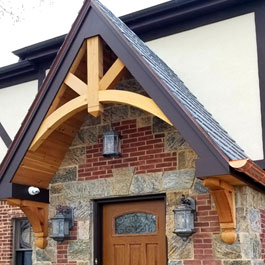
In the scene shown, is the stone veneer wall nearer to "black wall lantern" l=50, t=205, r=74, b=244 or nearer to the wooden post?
"black wall lantern" l=50, t=205, r=74, b=244

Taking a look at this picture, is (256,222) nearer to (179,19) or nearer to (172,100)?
(172,100)

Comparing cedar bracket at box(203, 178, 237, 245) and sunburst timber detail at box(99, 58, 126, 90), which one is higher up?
sunburst timber detail at box(99, 58, 126, 90)

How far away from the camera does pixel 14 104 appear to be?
9.92m

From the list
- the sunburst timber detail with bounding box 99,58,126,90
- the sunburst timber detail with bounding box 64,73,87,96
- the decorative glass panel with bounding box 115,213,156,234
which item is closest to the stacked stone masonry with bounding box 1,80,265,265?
the decorative glass panel with bounding box 115,213,156,234

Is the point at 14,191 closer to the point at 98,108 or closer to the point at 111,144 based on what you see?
the point at 111,144

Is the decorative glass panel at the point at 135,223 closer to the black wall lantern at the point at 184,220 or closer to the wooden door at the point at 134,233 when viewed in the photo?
the wooden door at the point at 134,233

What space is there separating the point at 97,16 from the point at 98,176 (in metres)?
2.08

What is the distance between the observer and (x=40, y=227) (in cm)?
665

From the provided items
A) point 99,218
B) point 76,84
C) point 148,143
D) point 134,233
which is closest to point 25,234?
point 99,218

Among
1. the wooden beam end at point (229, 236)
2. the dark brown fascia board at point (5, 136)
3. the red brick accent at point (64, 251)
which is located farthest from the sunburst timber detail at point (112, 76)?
the dark brown fascia board at point (5, 136)

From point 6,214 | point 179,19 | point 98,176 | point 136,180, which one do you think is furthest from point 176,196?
point 6,214

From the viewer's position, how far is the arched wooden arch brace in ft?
18.8

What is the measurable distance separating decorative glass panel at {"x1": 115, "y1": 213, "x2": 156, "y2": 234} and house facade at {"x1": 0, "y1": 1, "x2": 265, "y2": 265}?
0.01 m

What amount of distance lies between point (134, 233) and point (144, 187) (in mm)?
619
